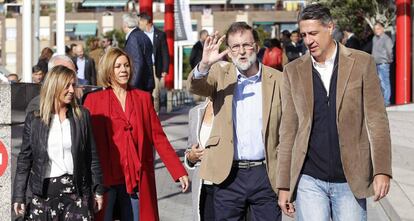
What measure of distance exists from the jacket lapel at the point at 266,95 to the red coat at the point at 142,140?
105 centimetres

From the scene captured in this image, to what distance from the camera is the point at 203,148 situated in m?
6.66

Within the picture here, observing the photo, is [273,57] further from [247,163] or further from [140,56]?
[247,163]

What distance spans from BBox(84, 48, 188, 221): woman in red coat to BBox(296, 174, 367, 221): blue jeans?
1.47 metres

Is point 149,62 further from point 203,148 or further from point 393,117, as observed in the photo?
point 393,117

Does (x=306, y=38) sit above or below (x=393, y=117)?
above

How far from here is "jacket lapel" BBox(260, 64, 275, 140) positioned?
6.33 meters

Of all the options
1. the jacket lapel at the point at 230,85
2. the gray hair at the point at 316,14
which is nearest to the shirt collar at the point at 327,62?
the gray hair at the point at 316,14

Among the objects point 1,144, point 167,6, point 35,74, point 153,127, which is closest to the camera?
point 153,127

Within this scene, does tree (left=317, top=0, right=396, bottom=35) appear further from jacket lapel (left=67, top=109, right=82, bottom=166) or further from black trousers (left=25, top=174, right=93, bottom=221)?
black trousers (left=25, top=174, right=93, bottom=221)

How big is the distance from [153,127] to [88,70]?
386 inches

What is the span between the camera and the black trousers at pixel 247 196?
253 inches

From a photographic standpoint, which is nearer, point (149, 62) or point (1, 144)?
point (1, 144)

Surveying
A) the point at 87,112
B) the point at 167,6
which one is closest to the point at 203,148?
the point at 87,112

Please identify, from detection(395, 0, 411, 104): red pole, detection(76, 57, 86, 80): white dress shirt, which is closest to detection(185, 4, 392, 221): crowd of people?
detection(76, 57, 86, 80): white dress shirt
